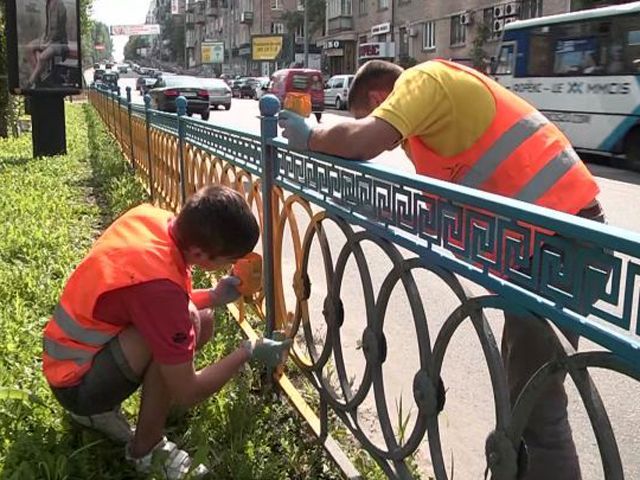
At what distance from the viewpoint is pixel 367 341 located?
2344 mm

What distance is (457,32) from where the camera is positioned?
33.2m

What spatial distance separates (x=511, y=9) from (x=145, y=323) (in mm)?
29302

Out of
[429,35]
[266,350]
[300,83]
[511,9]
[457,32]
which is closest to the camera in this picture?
[266,350]

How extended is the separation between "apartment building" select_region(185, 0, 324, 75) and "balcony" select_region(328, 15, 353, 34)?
12.0 ft

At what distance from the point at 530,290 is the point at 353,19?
43.8 m

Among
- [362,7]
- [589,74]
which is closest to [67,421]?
[589,74]

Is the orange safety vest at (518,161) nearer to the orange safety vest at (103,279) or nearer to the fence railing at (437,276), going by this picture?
the fence railing at (437,276)

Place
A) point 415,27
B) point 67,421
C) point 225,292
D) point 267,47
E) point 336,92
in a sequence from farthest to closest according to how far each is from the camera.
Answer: point 267,47
point 415,27
point 336,92
point 225,292
point 67,421

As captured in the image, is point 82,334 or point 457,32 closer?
point 82,334

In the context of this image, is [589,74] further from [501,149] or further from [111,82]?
[111,82]

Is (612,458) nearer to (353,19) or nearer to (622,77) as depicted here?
(622,77)

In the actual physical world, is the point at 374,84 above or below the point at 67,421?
above

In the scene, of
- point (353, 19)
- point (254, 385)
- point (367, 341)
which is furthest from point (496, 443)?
point (353, 19)

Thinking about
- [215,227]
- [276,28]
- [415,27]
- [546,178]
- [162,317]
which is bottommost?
[162,317]
